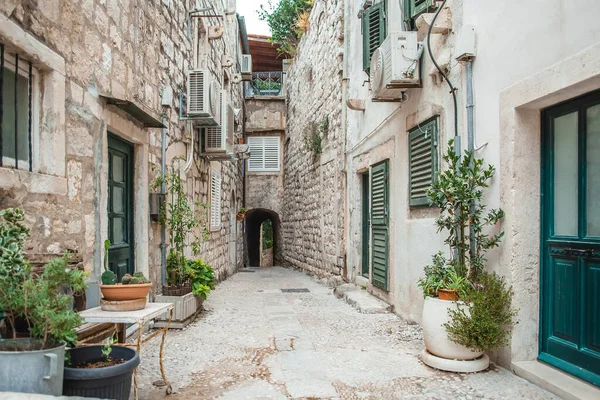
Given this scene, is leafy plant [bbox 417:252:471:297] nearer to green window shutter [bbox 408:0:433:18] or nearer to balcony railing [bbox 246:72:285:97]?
green window shutter [bbox 408:0:433:18]

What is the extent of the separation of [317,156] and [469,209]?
683 centimetres

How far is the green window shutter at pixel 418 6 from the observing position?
4.60 meters

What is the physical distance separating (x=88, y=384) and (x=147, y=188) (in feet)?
10.1

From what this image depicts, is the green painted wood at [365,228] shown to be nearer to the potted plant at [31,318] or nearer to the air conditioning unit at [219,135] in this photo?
the air conditioning unit at [219,135]

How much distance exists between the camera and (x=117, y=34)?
4.27 m

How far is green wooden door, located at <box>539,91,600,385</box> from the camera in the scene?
9.51ft

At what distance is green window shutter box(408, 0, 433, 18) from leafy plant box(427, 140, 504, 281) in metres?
1.75

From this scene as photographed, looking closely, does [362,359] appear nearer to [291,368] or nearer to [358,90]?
[291,368]

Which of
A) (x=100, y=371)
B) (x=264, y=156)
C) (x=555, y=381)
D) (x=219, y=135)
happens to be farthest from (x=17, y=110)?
(x=264, y=156)

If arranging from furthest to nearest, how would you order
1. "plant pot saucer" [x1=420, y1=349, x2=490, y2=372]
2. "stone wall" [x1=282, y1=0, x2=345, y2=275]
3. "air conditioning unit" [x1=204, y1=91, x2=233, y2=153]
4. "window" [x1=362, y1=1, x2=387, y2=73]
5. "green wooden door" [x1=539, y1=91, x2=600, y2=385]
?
"stone wall" [x1=282, y1=0, x2=345, y2=275]
"air conditioning unit" [x1=204, y1=91, x2=233, y2=153]
"window" [x1=362, y1=1, x2=387, y2=73]
"plant pot saucer" [x1=420, y1=349, x2=490, y2=372]
"green wooden door" [x1=539, y1=91, x2=600, y2=385]

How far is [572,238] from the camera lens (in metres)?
3.08

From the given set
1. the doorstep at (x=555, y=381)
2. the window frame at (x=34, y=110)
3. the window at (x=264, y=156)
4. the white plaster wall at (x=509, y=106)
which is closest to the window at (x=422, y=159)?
the white plaster wall at (x=509, y=106)

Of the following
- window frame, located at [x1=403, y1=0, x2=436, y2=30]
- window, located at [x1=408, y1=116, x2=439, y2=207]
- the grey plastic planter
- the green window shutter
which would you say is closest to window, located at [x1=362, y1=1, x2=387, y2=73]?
window frame, located at [x1=403, y1=0, x2=436, y2=30]

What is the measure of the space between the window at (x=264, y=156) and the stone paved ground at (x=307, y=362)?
949 cm
